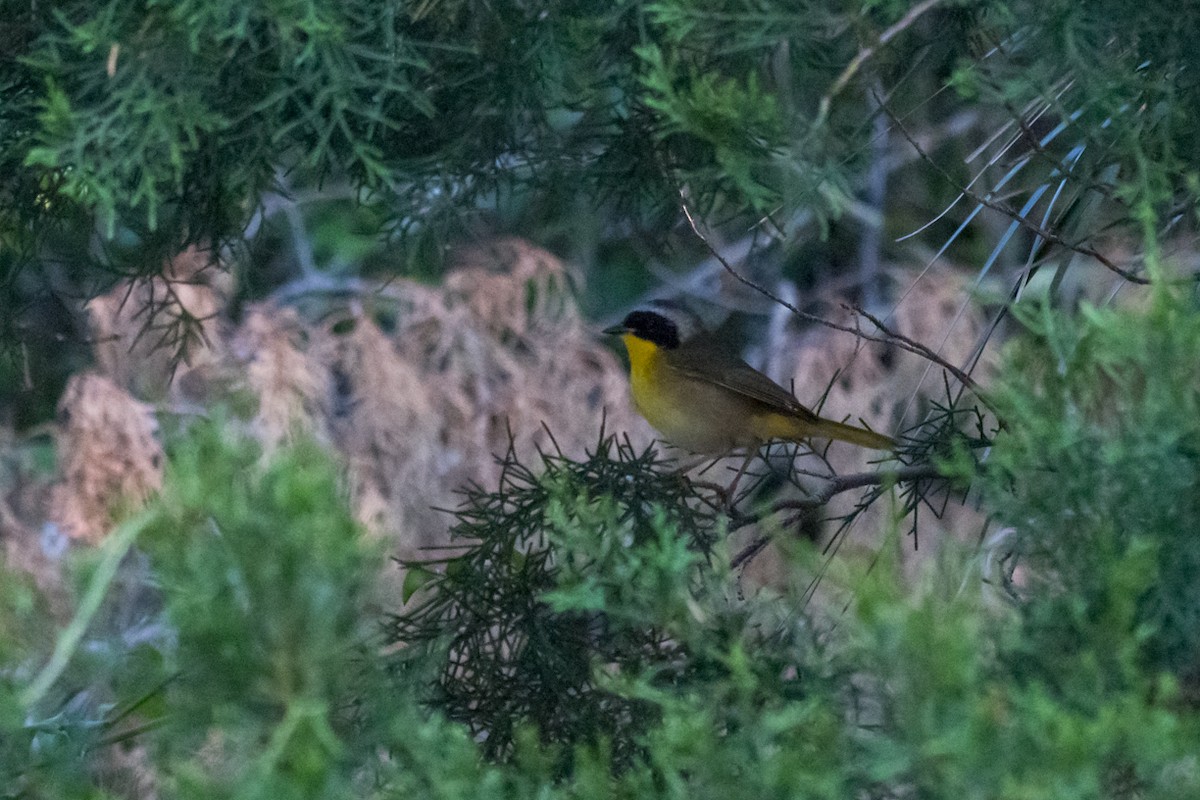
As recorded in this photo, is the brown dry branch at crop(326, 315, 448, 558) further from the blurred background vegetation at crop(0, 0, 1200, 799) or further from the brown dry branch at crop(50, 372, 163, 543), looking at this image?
the blurred background vegetation at crop(0, 0, 1200, 799)

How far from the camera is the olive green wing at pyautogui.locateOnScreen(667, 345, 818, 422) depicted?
10.9 feet

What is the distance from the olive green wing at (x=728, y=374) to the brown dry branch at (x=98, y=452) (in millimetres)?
1458

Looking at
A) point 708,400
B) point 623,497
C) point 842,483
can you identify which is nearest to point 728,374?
point 708,400

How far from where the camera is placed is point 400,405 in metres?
3.79

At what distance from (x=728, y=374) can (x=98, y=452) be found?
1.75 metres

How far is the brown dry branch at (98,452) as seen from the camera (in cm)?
352

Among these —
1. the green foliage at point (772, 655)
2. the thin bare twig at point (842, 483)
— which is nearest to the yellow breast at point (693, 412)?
the thin bare twig at point (842, 483)

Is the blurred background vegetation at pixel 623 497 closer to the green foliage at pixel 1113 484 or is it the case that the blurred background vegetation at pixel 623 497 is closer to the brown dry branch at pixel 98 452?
the green foliage at pixel 1113 484

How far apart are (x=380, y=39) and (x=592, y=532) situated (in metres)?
0.84

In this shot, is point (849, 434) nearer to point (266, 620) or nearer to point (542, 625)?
point (542, 625)

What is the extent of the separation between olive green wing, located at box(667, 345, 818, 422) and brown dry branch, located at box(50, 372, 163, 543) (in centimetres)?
146

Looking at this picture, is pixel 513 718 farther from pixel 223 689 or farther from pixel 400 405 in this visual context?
pixel 400 405

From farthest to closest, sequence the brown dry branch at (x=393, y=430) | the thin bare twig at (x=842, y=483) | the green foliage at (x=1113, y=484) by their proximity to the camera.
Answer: the brown dry branch at (x=393, y=430) < the thin bare twig at (x=842, y=483) < the green foliage at (x=1113, y=484)

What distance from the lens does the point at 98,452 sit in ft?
11.7
